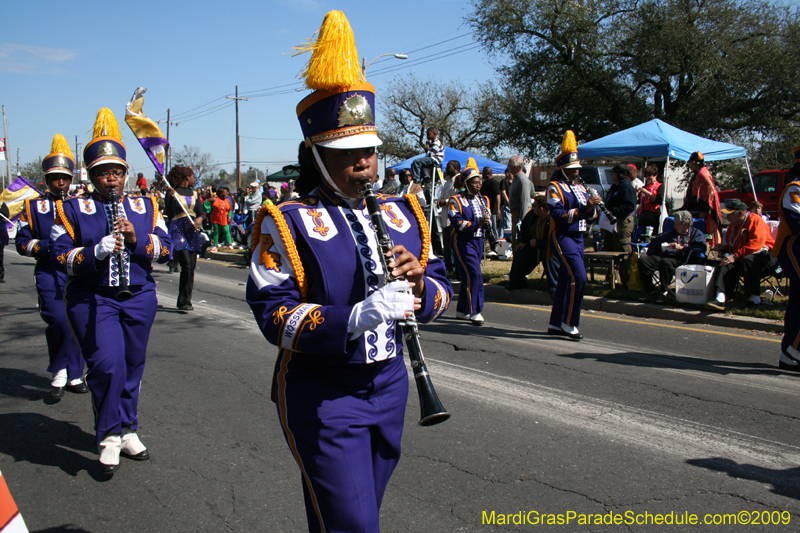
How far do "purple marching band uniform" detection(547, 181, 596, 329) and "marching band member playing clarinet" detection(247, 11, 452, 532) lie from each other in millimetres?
5098

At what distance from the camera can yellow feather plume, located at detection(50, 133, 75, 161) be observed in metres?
6.26

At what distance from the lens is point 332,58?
86.1 inches

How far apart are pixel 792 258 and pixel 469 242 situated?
364 cm

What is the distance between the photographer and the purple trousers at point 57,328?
555cm

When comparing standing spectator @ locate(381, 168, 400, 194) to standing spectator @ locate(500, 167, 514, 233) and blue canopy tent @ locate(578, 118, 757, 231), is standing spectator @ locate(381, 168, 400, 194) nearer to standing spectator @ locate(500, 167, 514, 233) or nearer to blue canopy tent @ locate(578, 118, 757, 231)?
standing spectator @ locate(500, 167, 514, 233)

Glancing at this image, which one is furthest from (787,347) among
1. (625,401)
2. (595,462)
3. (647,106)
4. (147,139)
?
(647,106)

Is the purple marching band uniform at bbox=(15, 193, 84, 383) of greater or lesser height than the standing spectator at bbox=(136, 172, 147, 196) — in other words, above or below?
below

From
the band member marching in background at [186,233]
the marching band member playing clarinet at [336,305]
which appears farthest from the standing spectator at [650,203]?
the marching band member playing clarinet at [336,305]

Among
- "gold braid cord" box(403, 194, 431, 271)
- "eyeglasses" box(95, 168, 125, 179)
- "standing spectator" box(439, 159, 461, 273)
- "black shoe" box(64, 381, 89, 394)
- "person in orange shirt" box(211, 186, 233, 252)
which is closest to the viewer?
"gold braid cord" box(403, 194, 431, 271)

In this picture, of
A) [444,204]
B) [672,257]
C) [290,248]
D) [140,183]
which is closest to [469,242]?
[672,257]

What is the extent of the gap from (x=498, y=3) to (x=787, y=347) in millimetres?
21893

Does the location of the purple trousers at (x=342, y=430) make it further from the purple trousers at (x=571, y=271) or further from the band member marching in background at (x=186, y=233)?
the band member marching in background at (x=186, y=233)

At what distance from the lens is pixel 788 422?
4570 millimetres

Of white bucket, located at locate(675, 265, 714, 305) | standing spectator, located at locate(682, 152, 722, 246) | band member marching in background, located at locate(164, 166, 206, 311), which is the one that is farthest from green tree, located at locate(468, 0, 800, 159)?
band member marching in background, located at locate(164, 166, 206, 311)
